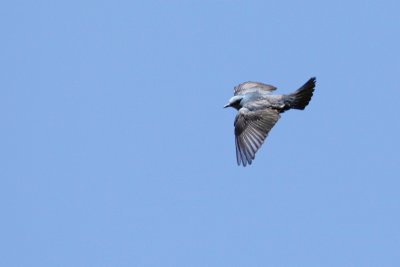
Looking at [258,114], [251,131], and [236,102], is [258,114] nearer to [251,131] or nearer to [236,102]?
[251,131]

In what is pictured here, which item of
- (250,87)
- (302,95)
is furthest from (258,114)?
(250,87)

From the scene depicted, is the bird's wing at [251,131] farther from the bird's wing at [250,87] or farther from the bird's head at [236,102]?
the bird's wing at [250,87]

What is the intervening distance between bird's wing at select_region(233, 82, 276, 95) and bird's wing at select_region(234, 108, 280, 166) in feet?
6.10

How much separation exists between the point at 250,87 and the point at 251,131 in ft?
10.9

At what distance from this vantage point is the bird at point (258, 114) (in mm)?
17062

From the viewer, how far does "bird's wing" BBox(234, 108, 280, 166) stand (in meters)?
17.0

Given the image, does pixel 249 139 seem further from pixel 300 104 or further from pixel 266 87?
pixel 266 87

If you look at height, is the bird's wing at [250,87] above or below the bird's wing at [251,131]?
above

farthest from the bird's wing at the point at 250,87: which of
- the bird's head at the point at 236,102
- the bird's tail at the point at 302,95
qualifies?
the bird's tail at the point at 302,95

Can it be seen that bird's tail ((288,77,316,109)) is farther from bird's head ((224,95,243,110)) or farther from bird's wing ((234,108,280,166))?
bird's head ((224,95,243,110))

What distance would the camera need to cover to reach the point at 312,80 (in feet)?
56.6

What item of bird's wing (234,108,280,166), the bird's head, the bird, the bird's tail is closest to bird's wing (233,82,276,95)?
the bird's head

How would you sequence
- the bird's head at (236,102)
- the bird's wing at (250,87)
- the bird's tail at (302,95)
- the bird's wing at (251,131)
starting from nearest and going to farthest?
the bird's wing at (251,131)
the bird's tail at (302,95)
the bird's head at (236,102)
the bird's wing at (250,87)

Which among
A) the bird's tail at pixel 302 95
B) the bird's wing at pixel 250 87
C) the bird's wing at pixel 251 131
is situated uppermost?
the bird's wing at pixel 250 87
